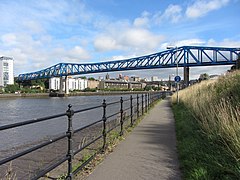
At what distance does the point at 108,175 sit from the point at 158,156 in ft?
4.93

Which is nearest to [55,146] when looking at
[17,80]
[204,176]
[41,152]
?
[41,152]

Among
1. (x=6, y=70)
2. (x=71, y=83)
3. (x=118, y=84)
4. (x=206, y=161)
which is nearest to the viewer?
(x=206, y=161)

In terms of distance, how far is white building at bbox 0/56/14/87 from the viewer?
129375 millimetres

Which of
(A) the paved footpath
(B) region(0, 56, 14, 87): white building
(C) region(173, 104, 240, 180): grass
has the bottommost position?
(A) the paved footpath

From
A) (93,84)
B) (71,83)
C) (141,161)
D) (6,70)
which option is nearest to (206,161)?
(141,161)

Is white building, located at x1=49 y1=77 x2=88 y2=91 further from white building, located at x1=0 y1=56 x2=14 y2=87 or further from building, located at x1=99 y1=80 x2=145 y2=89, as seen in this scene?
white building, located at x1=0 y1=56 x2=14 y2=87

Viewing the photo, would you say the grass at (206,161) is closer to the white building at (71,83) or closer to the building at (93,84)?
the white building at (71,83)

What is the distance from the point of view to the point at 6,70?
132500mm

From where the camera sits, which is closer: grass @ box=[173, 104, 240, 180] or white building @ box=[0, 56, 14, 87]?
grass @ box=[173, 104, 240, 180]

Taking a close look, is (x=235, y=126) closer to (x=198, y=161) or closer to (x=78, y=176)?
(x=198, y=161)

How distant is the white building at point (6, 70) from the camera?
129 metres

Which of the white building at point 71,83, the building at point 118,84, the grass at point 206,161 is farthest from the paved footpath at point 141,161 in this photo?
the building at point 118,84

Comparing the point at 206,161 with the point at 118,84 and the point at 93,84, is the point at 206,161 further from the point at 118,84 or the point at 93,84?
the point at 93,84

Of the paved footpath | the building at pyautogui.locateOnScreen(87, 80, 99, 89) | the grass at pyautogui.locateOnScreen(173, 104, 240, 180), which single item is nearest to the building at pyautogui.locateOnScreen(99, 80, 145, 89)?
the building at pyautogui.locateOnScreen(87, 80, 99, 89)
